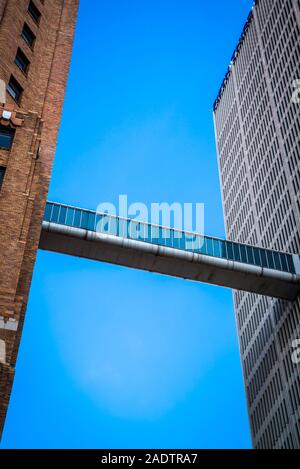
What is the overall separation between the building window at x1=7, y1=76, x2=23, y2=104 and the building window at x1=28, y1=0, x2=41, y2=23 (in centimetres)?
853

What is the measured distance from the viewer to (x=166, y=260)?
6300 centimetres

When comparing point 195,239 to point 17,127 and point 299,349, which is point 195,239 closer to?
point 299,349

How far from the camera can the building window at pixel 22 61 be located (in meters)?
38.6

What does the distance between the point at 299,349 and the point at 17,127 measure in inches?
1712

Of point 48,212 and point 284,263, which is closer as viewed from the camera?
point 48,212

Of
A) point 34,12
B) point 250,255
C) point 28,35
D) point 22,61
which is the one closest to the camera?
point 22,61

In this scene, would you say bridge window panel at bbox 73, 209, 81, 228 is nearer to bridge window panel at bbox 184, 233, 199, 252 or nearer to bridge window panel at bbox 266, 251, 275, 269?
bridge window panel at bbox 184, 233, 199, 252

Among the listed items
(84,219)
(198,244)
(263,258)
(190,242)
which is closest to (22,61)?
(84,219)

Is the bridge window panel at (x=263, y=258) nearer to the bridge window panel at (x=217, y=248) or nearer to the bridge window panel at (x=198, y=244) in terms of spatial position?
the bridge window panel at (x=217, y=248)

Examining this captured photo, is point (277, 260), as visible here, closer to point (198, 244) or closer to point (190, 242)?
point (198, 244)

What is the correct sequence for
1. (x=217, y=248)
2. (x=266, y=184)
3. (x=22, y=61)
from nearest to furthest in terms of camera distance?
(x=22, y=61)
(x=217, y=248)
(x=266, y=184)

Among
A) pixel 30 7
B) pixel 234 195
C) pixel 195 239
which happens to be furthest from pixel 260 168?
pixel 30 7

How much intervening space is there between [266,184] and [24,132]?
56023 mm
